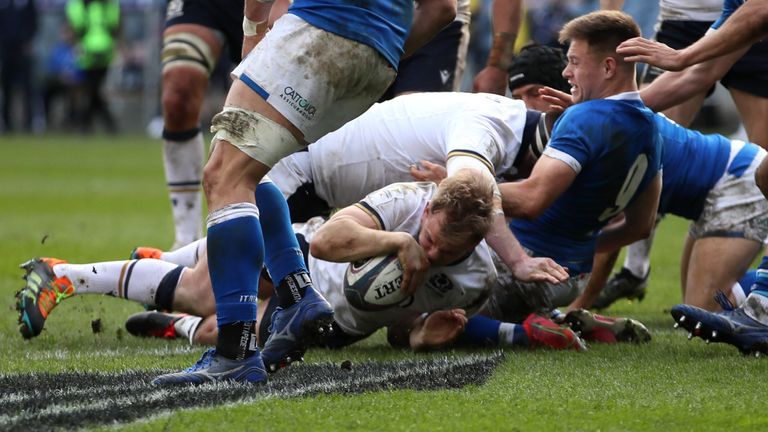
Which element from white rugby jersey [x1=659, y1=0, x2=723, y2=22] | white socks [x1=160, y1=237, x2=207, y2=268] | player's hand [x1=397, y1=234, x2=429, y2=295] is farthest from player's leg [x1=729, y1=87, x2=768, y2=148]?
white socks [x1=160, y1=237, x2=207, y2=268]

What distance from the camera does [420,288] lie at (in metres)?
5.02

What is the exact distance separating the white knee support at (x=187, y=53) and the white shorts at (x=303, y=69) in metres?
2.99

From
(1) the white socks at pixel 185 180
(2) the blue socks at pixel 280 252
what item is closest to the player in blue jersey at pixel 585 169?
(2) the blue socks at pixel 280 252

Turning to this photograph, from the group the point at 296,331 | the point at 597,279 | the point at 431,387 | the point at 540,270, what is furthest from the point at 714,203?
the point at 296,331

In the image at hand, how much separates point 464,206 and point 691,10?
3023 mm

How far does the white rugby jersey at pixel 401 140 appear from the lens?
5.53 meters

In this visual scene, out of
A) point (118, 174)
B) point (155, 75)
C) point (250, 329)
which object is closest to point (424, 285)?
point (250, 329)

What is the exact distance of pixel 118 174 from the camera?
57.3 feet

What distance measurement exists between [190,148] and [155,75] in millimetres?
20360

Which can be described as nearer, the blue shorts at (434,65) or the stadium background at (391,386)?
the stadium background at (391,386)

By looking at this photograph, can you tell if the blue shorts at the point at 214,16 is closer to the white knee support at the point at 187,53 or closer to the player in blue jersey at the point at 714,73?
the white knee support at the point at 187,53

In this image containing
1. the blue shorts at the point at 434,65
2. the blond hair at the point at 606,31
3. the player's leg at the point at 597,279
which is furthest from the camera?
the blue shorts at the point at 434,65

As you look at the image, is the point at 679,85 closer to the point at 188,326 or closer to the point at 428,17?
the point at 428,17

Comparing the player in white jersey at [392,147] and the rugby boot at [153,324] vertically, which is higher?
the player in white jersey at [392,147]
